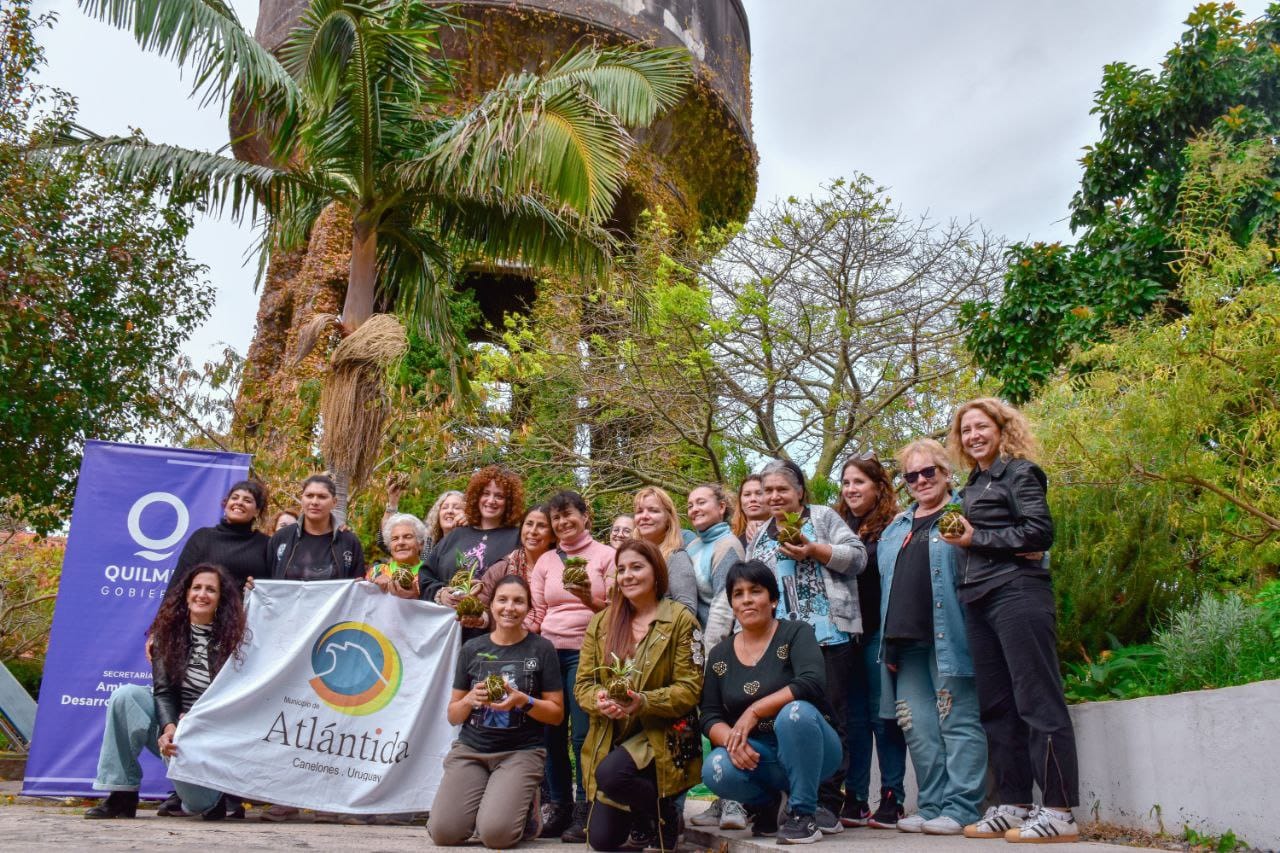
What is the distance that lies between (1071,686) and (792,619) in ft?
5.76

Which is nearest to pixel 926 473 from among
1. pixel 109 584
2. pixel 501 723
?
pixel 501 723

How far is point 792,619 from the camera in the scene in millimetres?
5922

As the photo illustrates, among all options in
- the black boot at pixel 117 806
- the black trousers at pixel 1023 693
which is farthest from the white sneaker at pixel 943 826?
the black boot at pixel 117 806

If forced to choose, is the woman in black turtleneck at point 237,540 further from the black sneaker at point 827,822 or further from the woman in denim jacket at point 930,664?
the woman in denim jacket at point 930,664

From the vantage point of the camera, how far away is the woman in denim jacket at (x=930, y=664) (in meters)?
5.43

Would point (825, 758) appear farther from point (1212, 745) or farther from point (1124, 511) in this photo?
point (1124, 511)

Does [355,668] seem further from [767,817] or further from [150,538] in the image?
[767,817]

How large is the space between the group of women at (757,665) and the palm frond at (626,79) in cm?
571

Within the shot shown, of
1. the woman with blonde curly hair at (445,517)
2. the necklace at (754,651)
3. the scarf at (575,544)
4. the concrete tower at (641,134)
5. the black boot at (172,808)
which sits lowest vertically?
the black boot at (172,808)

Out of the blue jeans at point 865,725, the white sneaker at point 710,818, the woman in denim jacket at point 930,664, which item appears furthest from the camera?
the white sneaker at point 710,818

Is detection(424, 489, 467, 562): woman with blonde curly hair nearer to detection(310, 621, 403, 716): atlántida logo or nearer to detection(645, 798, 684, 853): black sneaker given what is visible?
detection(310, 621, 403, 716): atlántida logo

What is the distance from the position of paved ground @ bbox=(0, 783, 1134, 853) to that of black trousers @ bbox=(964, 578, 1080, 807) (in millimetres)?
346

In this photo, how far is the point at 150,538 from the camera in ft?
25.0

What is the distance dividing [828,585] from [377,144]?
288 inches
